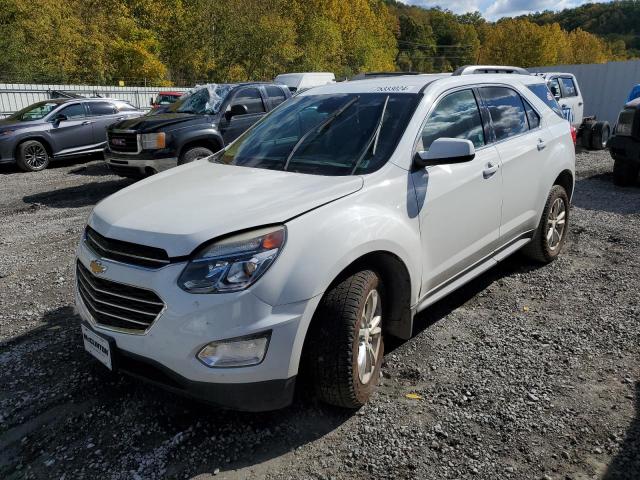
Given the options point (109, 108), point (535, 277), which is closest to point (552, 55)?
point (109, 108)

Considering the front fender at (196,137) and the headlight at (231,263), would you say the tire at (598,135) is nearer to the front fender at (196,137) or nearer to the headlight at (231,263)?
the front fender at (196,137)

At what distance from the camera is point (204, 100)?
9.38 meters

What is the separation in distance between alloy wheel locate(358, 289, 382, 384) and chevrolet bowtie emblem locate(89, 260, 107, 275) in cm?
135

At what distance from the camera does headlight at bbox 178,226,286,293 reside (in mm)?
2309

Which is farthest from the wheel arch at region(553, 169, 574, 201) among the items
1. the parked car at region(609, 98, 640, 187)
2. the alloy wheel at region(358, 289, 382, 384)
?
the parked car at region(609, 98, 640, 187)

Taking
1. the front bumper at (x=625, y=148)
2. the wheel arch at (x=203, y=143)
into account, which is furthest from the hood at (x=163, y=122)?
the front bumper at (x=625, y=148)

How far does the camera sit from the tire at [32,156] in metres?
11.6

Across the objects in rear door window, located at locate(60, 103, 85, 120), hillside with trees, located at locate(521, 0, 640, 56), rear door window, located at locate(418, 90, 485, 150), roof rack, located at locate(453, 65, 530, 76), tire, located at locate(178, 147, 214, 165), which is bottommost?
tire, located at locate(178, 147, 214, 165)

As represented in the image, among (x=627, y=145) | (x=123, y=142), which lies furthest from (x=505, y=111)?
(x=123, y=142)

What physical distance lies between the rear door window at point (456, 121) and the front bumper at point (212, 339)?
1.58 metres

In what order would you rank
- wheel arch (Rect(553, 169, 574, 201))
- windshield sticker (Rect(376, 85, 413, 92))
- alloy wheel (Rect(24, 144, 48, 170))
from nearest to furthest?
windshield sticker (Rect(376, 85, 413, 92)) → wheel arch (Rect(553, 169, 574, 201)) → alloy wheel (Rect(24, 144, 48, 170))

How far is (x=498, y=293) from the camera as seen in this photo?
4480mm

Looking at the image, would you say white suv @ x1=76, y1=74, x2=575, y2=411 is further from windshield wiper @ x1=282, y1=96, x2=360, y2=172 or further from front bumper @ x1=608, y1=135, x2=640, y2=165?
front bumper @ x1=608, y1=135, x2=640, y2=165

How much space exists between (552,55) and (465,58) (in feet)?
200
